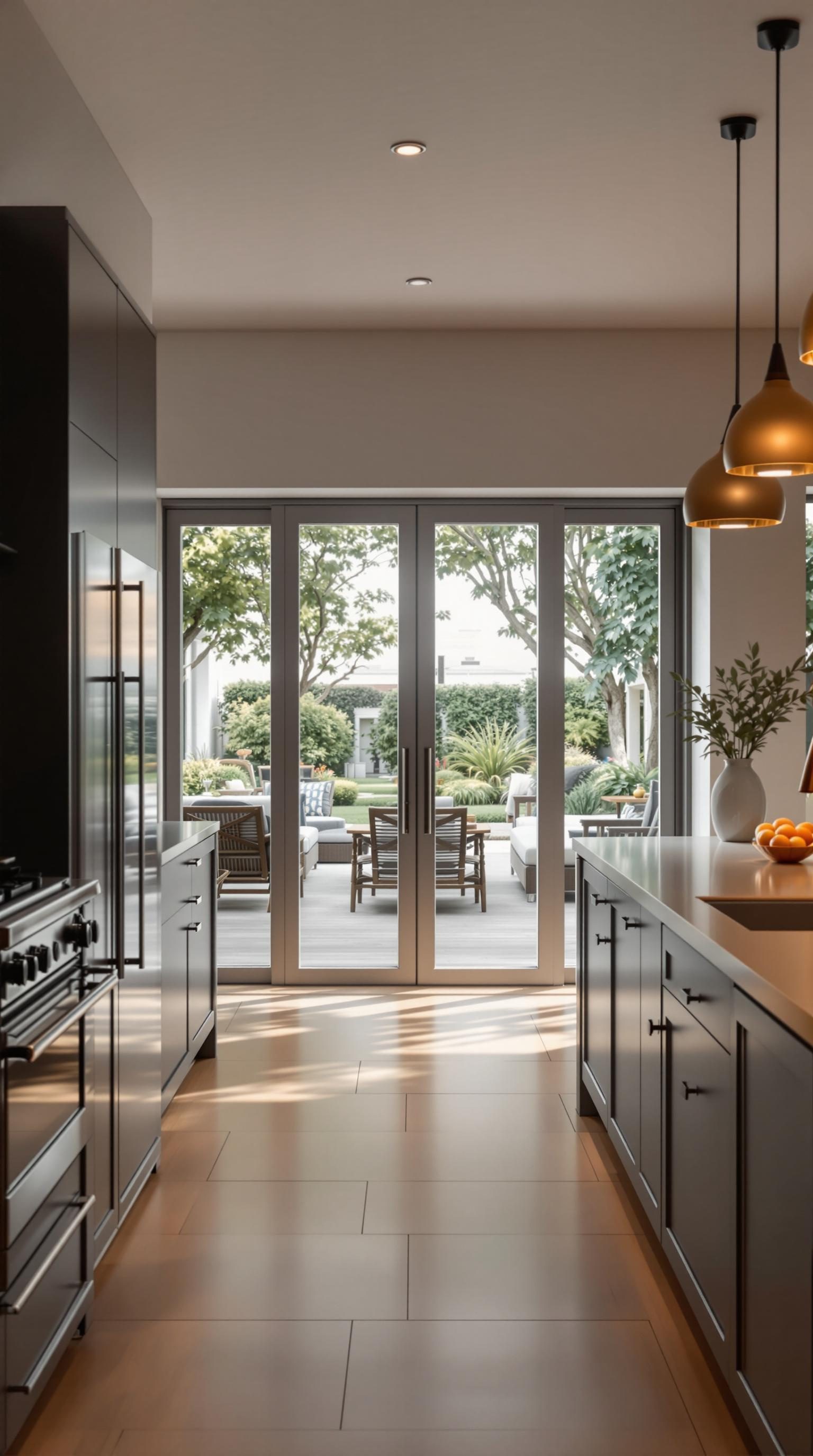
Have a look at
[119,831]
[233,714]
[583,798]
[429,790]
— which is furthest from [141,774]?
[583,798]

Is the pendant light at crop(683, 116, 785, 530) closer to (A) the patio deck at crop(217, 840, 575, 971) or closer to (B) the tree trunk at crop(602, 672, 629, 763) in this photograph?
(B) the tree trunk at crop(602, 672, 629, 763)

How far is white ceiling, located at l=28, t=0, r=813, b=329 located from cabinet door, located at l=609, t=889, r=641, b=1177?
7.67ft

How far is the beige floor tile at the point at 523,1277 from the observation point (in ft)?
8.52

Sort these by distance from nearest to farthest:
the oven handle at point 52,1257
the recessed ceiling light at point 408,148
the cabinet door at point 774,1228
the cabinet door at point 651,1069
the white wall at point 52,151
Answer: the cabinet door at point 774,1228
the oven handle at point 52,1257
the cabinet door at point 651,1069
the white wall at point 52,151
the recessed ceiling light at point 408,148

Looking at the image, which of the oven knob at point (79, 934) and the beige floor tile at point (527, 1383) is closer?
the beige floor tile at point (527, 1383)

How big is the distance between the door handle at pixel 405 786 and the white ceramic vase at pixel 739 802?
6.84 feet

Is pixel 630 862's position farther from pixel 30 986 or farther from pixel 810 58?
pixel 810 58

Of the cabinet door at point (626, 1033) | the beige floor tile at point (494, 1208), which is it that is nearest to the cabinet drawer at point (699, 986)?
the cabinet door at point (626, 1033)

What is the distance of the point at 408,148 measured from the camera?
3648mm

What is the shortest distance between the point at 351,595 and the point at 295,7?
3.07 meters

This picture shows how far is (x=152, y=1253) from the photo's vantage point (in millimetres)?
2881

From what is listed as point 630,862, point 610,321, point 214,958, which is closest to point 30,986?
point 630,862

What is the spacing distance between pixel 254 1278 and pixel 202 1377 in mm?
430

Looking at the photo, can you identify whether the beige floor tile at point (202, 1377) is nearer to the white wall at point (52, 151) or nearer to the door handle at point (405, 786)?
the white wall at point (52, 151)
